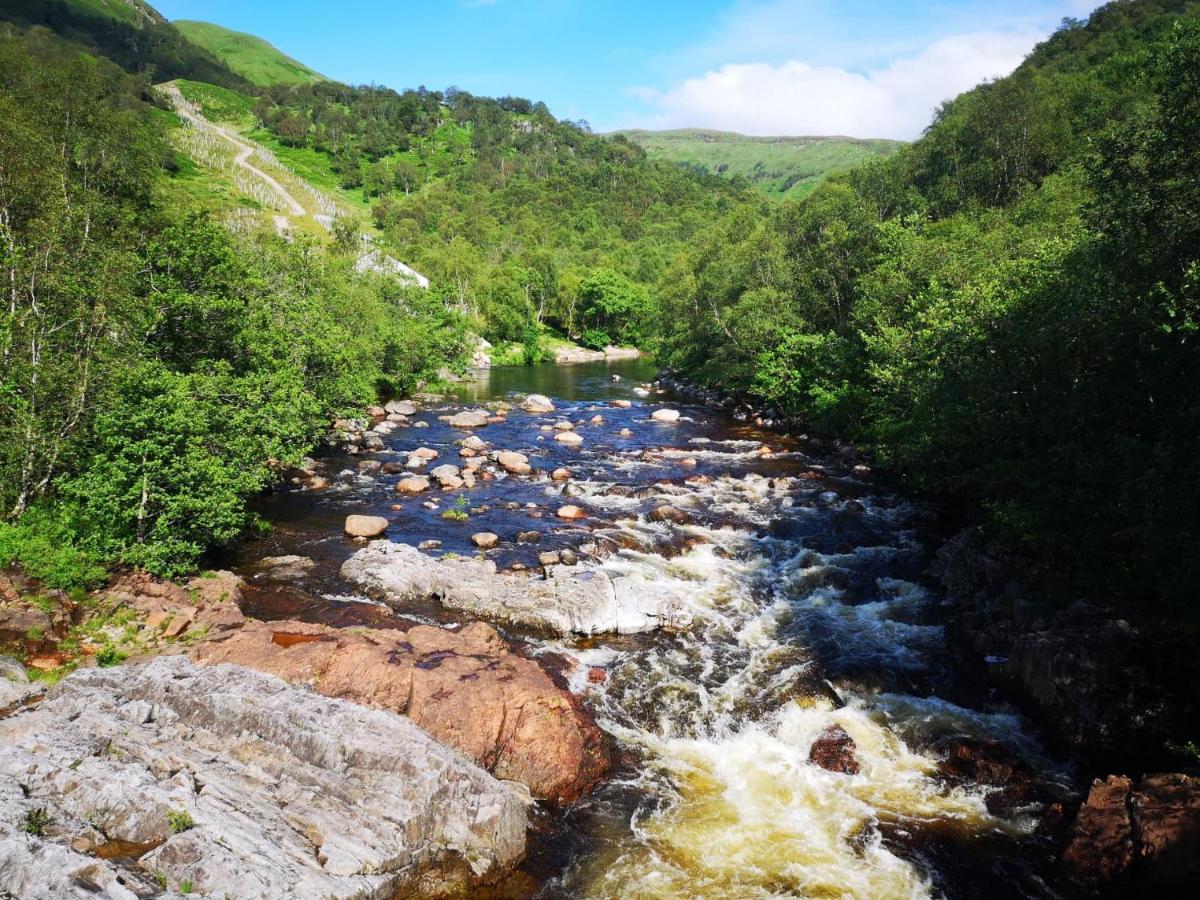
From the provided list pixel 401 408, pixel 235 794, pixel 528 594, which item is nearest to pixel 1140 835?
pixel 235 794

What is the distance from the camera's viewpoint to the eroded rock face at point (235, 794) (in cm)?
888

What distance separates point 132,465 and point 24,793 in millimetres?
12337

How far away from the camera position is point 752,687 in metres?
18.2

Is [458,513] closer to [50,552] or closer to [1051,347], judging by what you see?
[50,552]

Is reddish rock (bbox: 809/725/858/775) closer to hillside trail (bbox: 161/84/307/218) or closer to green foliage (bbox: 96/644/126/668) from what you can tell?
green foliage (bbox: 96/644/126/668)

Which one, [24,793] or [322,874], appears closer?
[24,793]

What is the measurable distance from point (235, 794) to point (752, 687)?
1330 centimetres

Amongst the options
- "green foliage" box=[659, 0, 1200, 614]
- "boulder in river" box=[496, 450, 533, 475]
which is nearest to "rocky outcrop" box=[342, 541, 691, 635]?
"green foliage" box=[659, 0, 1200, 614]

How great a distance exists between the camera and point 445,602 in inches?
861

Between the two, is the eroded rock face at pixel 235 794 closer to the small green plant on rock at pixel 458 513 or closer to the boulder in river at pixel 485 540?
the boulder in river at pixel 485 540

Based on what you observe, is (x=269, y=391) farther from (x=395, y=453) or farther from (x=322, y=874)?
(x=322, y=874)

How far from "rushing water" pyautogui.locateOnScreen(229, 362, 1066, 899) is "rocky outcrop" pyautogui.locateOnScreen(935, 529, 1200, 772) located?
1.11m

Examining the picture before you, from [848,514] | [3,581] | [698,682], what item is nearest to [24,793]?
[3,581]

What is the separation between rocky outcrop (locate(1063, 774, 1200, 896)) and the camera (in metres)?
10.6
